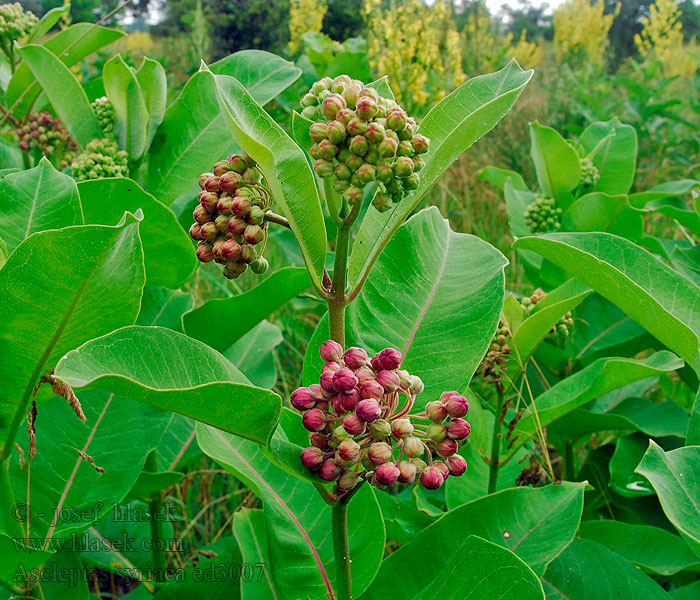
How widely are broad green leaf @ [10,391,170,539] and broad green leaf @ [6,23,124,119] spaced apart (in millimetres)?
1139

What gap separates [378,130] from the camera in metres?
0.98

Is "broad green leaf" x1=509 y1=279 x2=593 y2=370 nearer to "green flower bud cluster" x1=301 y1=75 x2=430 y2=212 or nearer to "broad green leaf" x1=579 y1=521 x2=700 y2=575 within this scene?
"broad green leaf" x1=579 y1=521 x2=700 y2=575

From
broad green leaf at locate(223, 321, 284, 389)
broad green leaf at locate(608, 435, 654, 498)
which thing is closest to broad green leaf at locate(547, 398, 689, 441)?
broad green leaf at locate(608, 435, 654, 498)

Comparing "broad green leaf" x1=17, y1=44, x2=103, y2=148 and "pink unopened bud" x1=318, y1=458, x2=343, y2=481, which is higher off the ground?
"broad green leaf" x1=17, y1=44, x2=103, y2=148

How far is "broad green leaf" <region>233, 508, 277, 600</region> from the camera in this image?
145 centimetres

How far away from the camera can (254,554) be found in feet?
4.98

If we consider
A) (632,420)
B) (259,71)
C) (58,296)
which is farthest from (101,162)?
(632,420)

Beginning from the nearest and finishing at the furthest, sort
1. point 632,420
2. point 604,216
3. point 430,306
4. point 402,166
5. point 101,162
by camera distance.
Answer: point 402,166 → point 430,306 → point 101,162 → point 632,420 → point 604,216

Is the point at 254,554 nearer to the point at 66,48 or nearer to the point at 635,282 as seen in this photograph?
the point at 635,282

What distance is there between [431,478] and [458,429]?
0.09 m

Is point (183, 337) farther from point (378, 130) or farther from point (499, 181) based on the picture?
point (499, 181)

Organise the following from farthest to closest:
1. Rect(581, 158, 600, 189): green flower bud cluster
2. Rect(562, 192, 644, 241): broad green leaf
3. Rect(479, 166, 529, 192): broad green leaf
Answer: Rect(479, 166, 529, 192): broad green leaf, Rect(581, 158, 600, 189): green flower bud cluster, Rect(562, 192, 644, 241): broad green leaf

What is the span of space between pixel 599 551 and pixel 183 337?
110 cm

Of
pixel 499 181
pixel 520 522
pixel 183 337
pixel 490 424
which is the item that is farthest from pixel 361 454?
pixel 499 181
